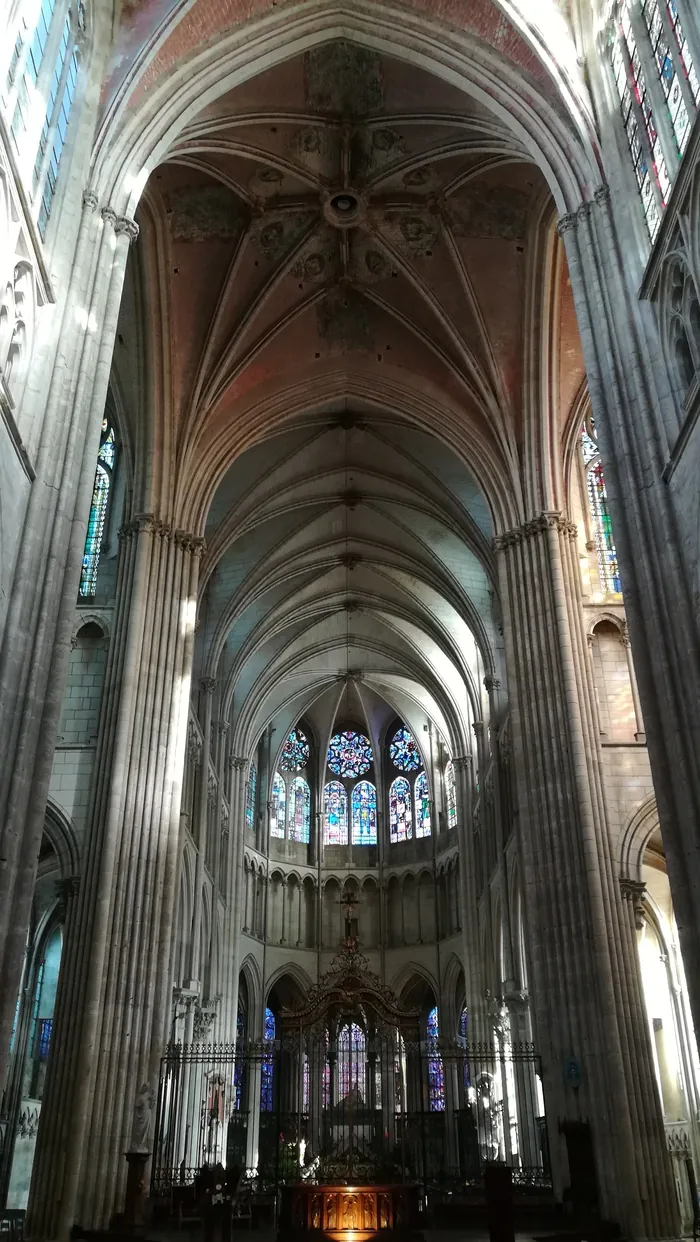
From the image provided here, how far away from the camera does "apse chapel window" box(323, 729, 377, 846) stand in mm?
Answer: 40625

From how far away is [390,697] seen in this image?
40.1m

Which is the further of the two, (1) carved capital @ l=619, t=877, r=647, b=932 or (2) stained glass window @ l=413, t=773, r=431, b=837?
(2) stained glass window @ l=413, t=773, r=431, b=837

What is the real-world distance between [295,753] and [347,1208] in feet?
84.7

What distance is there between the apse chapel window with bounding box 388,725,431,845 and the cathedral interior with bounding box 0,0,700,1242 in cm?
679

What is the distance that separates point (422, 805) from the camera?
4003 centimetres

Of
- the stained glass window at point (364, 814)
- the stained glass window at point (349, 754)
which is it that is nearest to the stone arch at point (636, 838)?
the stained glass window at point (364, 814)

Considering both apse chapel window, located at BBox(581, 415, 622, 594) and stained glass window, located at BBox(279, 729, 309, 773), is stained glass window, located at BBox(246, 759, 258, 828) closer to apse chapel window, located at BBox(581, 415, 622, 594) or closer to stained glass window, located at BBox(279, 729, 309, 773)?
stained glass window, located at BBox(279, 729, 309, 773)

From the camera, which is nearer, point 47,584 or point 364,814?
point 47,584

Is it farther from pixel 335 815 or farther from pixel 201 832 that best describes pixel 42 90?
pixel 335 815

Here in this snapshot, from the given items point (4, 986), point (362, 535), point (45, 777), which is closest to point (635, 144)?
point (45, 777)

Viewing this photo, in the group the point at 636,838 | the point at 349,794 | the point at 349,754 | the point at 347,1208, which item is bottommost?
the point at 347,1208

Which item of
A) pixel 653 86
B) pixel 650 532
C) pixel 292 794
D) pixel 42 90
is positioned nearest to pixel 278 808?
pixel 292 794

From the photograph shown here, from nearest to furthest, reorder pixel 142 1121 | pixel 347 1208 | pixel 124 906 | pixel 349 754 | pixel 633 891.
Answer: pixel 347 1208, pixel 142 1121, pixel 124 906, pixel 633 891, pixel 349 754

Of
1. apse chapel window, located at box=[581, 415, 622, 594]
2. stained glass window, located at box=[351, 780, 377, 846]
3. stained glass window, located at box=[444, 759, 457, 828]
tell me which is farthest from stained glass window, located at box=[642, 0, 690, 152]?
stained glass window, located at box=[351, 780, 377, 846]
